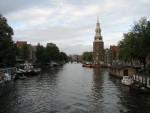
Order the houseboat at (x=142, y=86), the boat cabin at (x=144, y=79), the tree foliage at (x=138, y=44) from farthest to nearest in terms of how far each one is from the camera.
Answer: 1. the tree foliage at (x=138, y=44)
2. the boat cabin at (x=144, y=79)
3. the houseboat at (x=142, y=86)

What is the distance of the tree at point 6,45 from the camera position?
9188 centimetres

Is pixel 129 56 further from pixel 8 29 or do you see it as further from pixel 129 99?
pixel 129 99

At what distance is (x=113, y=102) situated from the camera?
158 feet

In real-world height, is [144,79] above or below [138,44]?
below

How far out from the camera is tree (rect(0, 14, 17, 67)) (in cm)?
9188

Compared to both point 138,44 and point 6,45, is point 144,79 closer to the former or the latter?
point 138,44

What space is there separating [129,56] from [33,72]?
111ft

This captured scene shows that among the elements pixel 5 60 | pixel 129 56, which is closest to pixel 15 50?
pixel 5 60

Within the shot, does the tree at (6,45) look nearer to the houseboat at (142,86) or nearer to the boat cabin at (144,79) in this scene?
the boat cabin at (144,79)

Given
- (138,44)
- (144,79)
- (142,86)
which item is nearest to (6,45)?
(138,44)

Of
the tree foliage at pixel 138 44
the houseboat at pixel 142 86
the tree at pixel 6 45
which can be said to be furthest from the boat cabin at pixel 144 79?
the tree at pixel 6 45

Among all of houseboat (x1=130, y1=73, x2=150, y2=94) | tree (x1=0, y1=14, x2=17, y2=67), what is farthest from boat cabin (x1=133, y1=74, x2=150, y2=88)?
tree (x1=0, y1=14, x2=17, y2=67)

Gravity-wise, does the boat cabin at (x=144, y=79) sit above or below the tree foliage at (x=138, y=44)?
below

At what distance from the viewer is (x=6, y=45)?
9269cm
